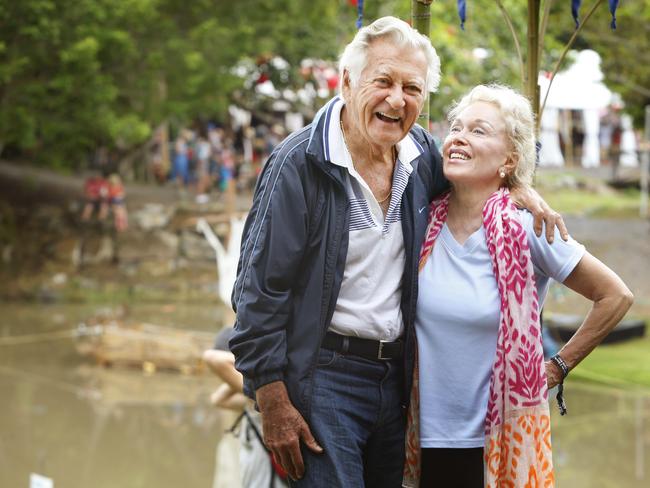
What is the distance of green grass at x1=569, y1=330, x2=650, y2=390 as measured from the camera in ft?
33.9

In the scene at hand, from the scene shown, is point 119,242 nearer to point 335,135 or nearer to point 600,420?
point 600,420

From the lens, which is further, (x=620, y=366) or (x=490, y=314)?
(x=620, y=366)

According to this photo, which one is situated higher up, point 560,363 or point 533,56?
point 533,56

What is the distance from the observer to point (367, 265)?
2.54m

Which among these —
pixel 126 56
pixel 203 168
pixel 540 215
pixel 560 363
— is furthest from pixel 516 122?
pixel 203 168

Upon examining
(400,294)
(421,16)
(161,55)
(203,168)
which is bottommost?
(203,168)

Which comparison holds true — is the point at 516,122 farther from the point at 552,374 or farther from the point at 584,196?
the point at 584,196

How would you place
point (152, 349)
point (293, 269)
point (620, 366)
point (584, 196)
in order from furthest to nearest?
point (584, 196) < point (152, 349) < point (620, 366) < point (293, 269)

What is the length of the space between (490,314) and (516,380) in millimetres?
166

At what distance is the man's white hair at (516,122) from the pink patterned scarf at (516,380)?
0.53 ft

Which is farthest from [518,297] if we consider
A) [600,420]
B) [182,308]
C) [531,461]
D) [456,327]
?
[182,308]

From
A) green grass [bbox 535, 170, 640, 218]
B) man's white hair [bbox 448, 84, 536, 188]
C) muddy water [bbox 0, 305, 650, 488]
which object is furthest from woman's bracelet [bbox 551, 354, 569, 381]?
green grass [bbox 535, 170, 640, 218]

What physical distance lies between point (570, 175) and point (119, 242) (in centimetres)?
1020

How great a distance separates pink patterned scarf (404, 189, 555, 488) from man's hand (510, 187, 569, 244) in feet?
0.15
